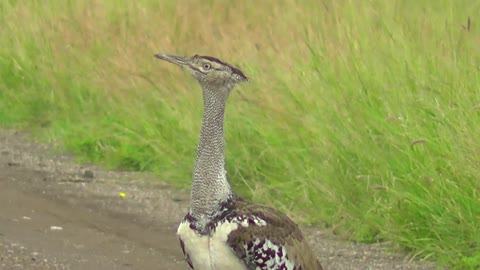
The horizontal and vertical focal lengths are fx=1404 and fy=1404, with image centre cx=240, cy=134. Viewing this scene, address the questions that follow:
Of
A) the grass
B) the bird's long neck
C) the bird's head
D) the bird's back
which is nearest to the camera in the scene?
the bird's back

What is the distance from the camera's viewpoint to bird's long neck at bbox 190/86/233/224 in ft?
18.5

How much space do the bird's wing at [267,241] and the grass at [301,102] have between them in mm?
1448

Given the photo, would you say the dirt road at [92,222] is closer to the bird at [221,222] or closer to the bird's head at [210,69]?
the bird at [221,222]

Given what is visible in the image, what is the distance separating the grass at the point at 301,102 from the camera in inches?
290

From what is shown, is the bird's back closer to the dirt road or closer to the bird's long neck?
the bird's long neck

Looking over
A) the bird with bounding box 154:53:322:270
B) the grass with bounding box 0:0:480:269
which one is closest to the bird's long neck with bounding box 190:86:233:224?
the bird with bounding box 154:53:322:270

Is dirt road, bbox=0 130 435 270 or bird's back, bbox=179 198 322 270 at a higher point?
bird's back, bbox=179 198 322 270

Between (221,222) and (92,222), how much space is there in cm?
297

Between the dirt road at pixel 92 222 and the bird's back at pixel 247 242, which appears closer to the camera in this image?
the bird's back at pixel 247 242

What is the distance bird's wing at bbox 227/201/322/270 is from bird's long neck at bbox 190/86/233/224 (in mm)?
104

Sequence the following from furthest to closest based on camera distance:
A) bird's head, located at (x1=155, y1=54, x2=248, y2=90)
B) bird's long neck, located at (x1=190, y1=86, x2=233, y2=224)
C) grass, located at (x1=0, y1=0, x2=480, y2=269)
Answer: grass, located at (x1=0, y1=0, x2=480, y2=269), bird's head, located at (x1=155, y1=54, x2=248, y2=90), bird's long neck, located at (x1=190, y1=86, x2=233, y2=224)

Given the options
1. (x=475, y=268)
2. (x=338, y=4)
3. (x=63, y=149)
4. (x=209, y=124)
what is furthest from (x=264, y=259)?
(x=63, y=149)

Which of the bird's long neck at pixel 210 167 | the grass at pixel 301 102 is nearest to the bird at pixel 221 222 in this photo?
the bird's long neck at pixel 210 167

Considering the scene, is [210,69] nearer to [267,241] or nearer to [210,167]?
[210,167]
